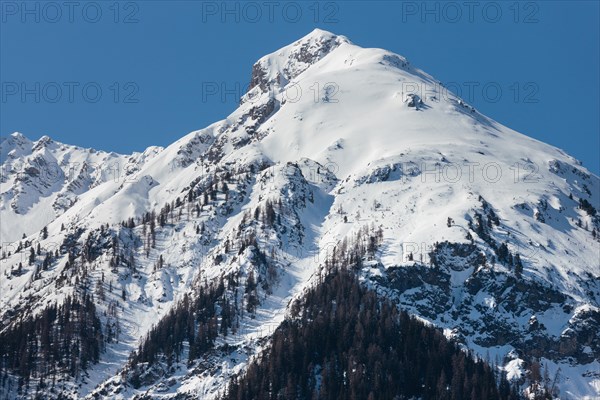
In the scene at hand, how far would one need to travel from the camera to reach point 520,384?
19312 cm

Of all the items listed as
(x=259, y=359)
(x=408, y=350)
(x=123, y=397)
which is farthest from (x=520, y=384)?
(x=123, y=397)

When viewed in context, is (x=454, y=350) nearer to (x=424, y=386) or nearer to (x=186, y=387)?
(x=424, y=386)

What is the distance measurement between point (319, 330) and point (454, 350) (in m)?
27.9

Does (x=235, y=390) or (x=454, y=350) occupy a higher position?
(x=454, y=350)

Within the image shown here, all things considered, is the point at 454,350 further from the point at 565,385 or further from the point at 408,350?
the point at 565,385

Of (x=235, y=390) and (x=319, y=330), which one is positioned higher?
(x=319, y=330)

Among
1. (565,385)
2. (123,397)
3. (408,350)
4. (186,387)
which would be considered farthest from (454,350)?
(123,397)

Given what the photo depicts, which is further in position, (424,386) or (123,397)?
(123,397)

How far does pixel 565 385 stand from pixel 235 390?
6839cm

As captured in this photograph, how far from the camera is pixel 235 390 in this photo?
18600 cm

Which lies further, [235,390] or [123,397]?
[123,397]

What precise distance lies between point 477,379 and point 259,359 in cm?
4396

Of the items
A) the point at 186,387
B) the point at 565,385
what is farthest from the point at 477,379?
the point at 186,387

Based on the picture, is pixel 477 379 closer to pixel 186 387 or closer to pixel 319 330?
pixel 319 330
